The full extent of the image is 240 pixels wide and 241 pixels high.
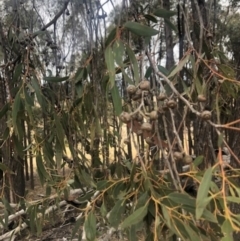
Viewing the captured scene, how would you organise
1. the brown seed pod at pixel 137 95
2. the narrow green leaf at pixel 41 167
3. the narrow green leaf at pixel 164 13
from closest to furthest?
1. the brown seed pod at pixel 137 95
2. the narrow green leaf at pixel 164 13
3. the narrow green leaf at pixel 41 167

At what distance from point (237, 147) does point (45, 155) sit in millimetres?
764

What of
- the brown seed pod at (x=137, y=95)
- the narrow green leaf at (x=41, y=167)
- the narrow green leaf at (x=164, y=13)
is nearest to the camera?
the brown seed pod at (x=137, y=95)

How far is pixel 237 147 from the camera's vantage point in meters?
1.44

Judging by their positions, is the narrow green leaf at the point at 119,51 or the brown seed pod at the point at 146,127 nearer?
the brown seed pod at the point at 146,127

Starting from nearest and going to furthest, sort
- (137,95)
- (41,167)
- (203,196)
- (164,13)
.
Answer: (203,196)
(137,95)
(164,13)
(41,167)

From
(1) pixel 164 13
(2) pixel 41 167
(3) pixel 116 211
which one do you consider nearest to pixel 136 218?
(3) pixel 116 211

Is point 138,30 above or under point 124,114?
above

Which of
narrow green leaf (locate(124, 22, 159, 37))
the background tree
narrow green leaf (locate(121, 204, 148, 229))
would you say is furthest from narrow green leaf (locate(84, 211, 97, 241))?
narrow green leaf (locate(124, 22, 159, 37))

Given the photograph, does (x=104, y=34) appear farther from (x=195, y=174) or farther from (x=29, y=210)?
(x=195, y=174)

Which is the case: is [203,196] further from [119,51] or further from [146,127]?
[119,51]

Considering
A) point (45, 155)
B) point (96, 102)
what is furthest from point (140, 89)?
point (45, 155)

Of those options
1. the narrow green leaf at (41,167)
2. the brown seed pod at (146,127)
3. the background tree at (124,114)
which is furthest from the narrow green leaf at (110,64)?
the narrow green leaf at (41,167)

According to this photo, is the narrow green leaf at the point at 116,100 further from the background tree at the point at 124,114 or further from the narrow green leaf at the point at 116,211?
the narrow green leaf at the point at 116,211

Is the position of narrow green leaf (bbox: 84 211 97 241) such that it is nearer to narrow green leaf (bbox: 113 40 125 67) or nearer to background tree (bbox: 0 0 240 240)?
background tree (bbox: 0 0 240 240)
